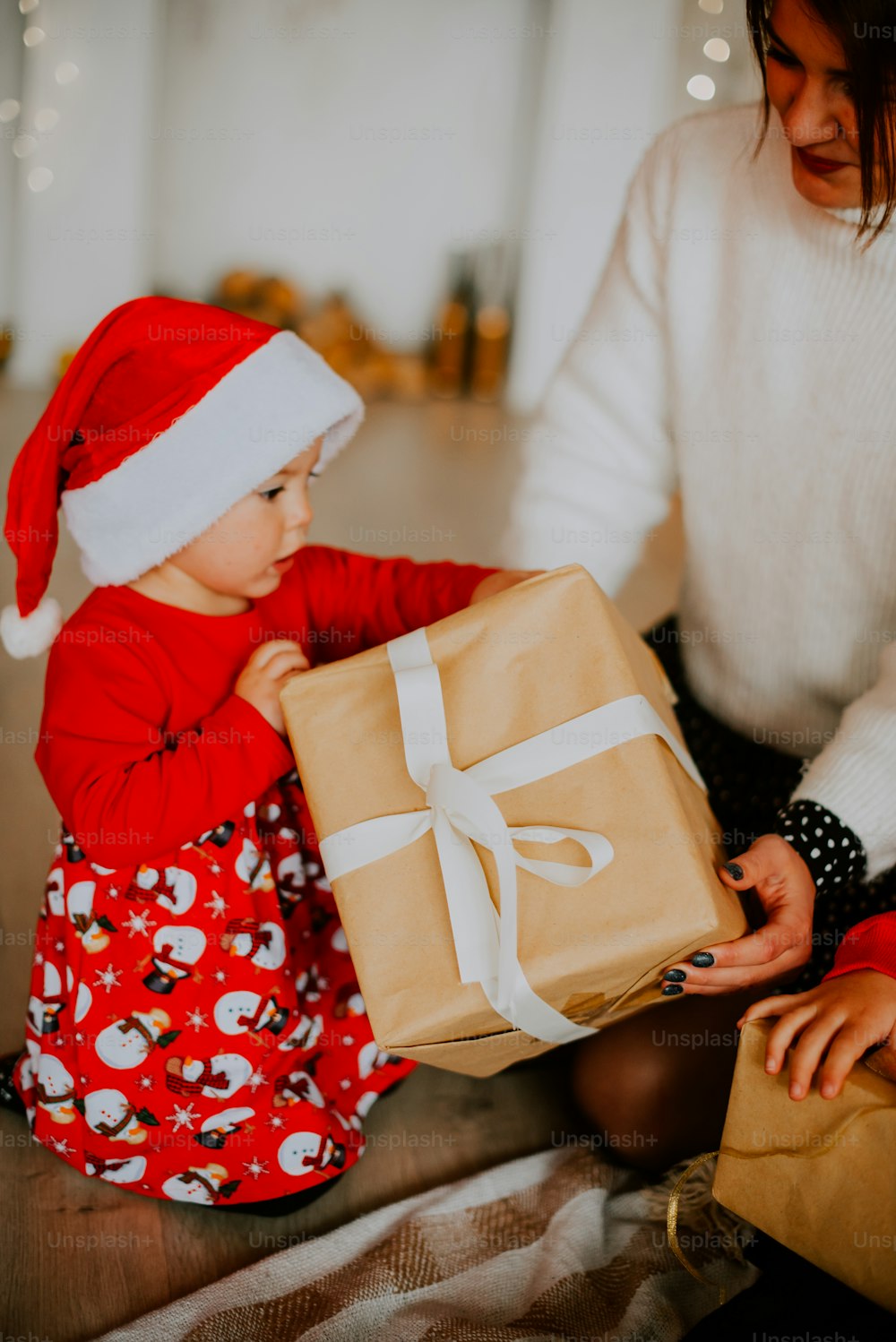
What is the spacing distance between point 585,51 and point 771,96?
265 cm

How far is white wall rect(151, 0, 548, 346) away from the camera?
3357 millimetres

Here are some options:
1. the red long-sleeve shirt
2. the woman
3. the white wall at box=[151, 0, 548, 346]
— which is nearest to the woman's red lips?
the woman

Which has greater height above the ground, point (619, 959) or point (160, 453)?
point (160, 453)

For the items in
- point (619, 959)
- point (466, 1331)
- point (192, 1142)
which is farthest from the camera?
point (192, 1142)

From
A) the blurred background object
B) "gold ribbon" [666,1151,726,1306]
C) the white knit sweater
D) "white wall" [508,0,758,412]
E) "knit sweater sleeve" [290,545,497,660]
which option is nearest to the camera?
"gold ribbon" [666,1151,726,1306]

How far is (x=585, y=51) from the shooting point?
3215 mm

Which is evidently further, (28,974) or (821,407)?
(28,974)

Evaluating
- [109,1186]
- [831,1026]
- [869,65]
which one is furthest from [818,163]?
[109,1186]

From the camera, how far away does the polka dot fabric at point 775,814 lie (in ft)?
3.11

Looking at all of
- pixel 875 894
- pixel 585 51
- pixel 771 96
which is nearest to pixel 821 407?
pixel 771 96

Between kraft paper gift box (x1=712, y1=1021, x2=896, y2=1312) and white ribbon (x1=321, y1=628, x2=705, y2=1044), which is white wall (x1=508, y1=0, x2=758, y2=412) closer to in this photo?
white ribbon (x1=321, y1=628, x2=705, y2=1044)

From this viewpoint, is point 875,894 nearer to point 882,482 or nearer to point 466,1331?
point 882,482

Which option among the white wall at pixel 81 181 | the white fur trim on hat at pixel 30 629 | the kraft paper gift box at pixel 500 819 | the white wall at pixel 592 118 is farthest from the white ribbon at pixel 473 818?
the white wall at pixel 592 118

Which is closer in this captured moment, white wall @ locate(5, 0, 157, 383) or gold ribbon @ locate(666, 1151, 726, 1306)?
gold ribbon @ locate(666, 1151, 726, 1306)
